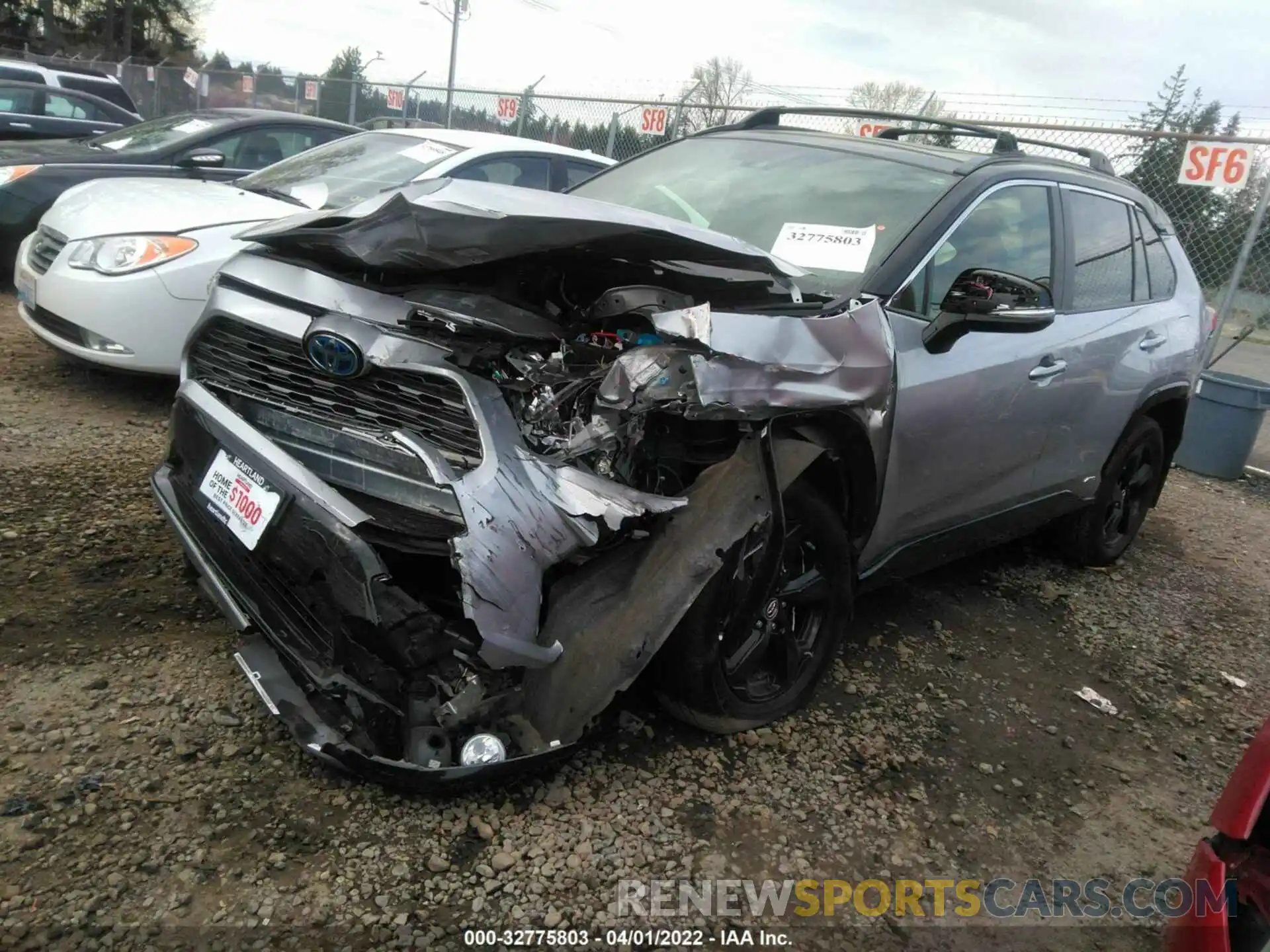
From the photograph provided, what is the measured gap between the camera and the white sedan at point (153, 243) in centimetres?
427

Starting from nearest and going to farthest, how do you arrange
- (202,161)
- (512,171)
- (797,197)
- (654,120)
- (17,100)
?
(797,197) → (512,171) → (202,161) → (17,100) → (654,120)

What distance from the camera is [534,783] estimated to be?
2387 millimetres

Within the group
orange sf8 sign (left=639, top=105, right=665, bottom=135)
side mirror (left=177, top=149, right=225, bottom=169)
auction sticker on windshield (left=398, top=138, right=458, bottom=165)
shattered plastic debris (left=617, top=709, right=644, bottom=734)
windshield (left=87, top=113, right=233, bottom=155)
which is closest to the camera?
shattered plastic debris (left=617, top=709, right=644, bottom=734)

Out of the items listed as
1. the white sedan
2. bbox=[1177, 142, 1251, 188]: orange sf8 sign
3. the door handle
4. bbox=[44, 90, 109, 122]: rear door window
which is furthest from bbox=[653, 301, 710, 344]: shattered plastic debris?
bbox=[44, 90, 109, 122]: rear door window

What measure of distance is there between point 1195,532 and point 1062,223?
10.2 feet

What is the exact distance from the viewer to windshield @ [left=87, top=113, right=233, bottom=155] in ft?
21.1

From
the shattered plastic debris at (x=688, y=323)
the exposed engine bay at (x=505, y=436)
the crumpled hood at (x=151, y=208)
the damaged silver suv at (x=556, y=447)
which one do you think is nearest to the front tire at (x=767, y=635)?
the damaged silver suv at (x=556, y=447)

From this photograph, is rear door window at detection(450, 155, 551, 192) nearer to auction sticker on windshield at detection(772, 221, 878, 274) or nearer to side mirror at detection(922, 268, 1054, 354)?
auction sticker on windshield at detection(772, 221, 878, 274)

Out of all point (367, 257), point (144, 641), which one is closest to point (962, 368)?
point (367, 257)

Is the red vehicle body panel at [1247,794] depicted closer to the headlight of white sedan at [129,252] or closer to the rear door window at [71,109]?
the headlight of white sedan at [129,252]

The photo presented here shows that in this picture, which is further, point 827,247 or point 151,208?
point 151,208

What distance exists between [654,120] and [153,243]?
7414 mm

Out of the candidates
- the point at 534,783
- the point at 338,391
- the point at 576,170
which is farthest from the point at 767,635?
the point at 576,170

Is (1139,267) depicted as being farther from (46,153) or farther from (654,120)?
(654,120)
